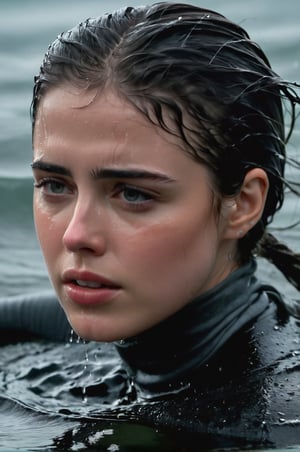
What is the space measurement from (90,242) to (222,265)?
544 millimetres

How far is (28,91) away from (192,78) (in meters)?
4.33

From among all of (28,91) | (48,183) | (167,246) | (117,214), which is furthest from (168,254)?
(28,91)

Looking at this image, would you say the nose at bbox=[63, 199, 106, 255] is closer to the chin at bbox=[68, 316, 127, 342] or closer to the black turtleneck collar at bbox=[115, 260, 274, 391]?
the chin at bbox=[68, 316, 127, 342]

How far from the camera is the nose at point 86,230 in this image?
12.8 ft

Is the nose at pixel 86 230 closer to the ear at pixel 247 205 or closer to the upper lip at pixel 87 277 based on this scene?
the upper lip at pixel 87 277

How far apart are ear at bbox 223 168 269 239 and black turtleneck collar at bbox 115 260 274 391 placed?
0.16 m

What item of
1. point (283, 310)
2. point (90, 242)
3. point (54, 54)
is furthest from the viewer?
point (283, 310)

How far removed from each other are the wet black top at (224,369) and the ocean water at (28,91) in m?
0.49

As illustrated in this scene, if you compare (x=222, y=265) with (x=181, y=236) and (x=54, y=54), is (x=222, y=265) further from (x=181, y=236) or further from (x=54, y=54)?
(x=54, y=54)

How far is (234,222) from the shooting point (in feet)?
13.8

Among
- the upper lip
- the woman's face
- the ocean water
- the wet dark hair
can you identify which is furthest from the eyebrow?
the ocean water

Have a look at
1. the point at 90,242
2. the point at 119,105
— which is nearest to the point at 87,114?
the point at 119,105

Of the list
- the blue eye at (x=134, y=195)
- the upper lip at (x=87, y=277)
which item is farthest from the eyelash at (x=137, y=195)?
the upper lip at (x=87, y=277)

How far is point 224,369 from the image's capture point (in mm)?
4199
